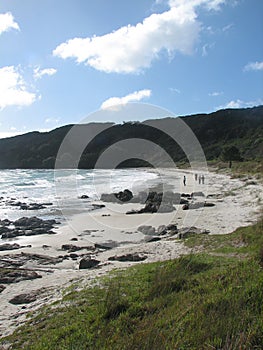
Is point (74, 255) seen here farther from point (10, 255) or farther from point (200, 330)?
point (200, 330)

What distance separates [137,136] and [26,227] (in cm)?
13928

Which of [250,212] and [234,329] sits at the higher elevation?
[234,329]

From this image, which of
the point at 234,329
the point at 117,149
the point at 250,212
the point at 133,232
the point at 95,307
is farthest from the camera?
the point at 117,149

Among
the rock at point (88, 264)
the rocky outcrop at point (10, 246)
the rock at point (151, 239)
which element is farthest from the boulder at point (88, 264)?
the rocky outcrop at point (10, 246)

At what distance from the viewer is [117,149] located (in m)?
106

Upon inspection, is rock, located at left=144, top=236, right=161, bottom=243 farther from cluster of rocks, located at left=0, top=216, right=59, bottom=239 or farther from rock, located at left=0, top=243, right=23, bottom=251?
rock, located at left=0, top=243, right=23, bottom=251

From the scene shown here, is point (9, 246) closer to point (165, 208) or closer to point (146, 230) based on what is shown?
point (146, 230)

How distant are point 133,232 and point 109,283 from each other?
34.1ft

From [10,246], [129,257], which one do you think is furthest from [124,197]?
[129,257]

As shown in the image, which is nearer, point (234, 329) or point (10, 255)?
point (234, 329)

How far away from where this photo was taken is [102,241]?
1642 centimetres

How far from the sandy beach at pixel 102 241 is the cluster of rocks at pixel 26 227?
2.64 ft

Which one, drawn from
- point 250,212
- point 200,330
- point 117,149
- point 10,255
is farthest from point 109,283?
point 117,149

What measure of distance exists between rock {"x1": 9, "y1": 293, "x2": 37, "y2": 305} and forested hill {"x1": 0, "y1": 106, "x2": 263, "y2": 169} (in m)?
114
